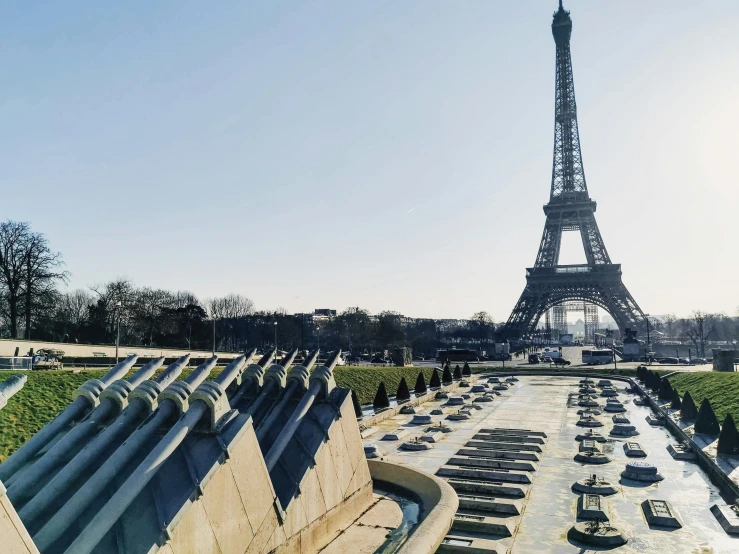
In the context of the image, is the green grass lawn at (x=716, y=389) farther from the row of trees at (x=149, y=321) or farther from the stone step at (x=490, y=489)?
the row of trees at (x=149, y=321)

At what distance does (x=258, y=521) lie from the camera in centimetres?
838

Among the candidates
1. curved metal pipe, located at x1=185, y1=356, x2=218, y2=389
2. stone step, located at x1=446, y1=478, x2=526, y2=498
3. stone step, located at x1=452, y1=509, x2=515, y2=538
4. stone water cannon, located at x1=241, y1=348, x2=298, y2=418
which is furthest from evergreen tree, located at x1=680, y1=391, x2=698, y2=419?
curved metal pipe, located at x1=185, y1=356, x2=218, y2=389

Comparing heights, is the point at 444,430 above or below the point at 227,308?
below

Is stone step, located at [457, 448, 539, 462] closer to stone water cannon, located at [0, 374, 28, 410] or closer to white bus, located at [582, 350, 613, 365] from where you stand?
stone water cannon, located at [0, 374, 28, 410]

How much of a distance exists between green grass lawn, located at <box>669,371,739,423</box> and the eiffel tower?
1868 inches

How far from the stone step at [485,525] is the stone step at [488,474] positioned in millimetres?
4282

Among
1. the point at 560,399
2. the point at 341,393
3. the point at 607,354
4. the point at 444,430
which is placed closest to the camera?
the point at 341,393

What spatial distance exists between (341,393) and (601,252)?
96655 mm

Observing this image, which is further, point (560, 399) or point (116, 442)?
point (560, 399)

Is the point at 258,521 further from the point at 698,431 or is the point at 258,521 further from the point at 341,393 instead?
the point at 698,431

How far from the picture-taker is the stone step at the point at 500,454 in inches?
870

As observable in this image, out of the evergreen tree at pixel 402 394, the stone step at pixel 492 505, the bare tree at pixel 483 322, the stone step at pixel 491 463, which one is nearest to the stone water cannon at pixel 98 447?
the stone step at pixel 492 505

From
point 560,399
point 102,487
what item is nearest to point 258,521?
point 102,487

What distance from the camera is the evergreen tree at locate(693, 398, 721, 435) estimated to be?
2533cm
